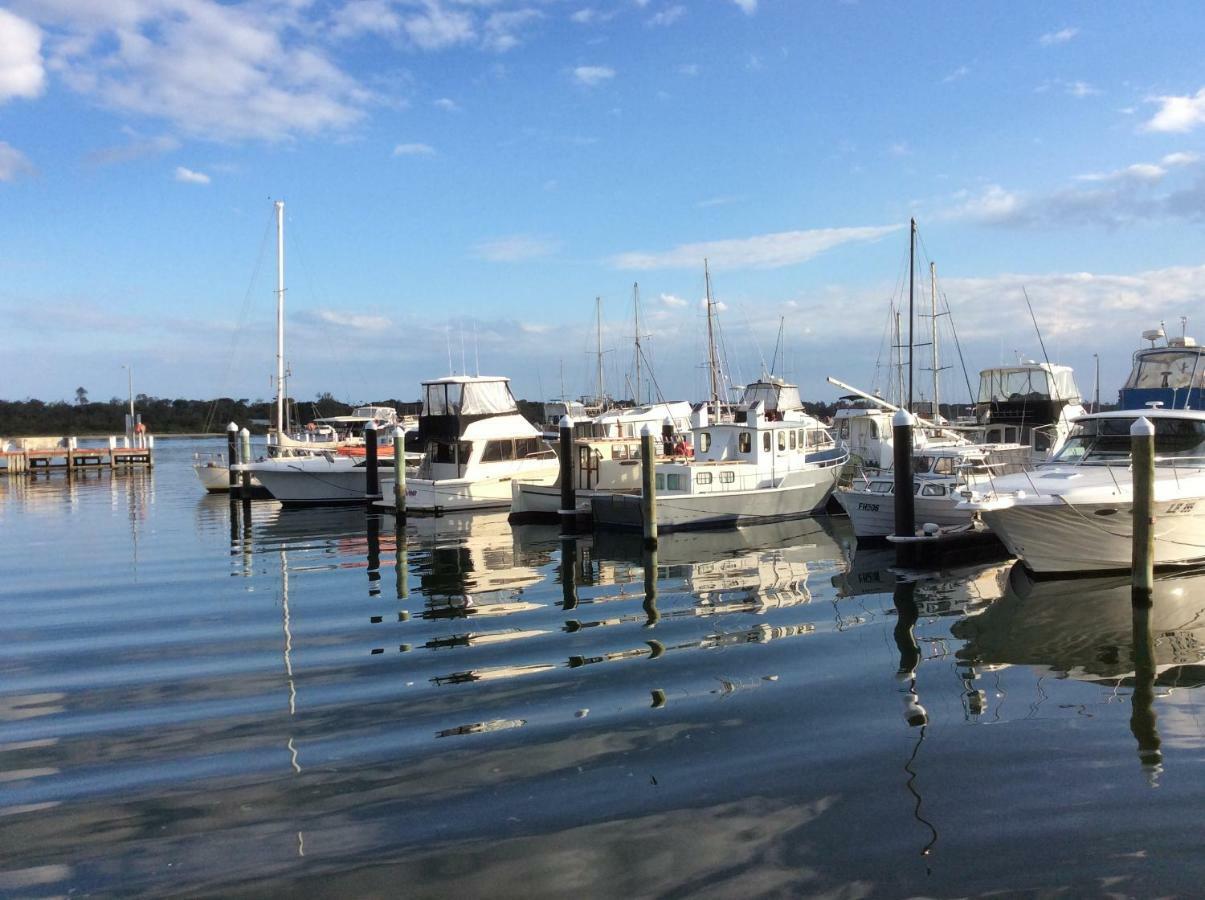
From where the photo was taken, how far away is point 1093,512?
14648mm

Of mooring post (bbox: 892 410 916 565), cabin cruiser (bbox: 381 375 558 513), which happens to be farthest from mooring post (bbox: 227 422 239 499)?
mooring post (bbox: 892 410 916 565)

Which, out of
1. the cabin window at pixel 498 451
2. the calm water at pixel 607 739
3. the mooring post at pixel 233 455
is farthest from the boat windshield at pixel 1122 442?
the mooring post at pixel 233 455

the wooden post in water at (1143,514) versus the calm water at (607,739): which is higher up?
the wooden post in water at (1143,514)

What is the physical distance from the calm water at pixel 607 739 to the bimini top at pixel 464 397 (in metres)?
15.3

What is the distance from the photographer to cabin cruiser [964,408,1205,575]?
14.6m

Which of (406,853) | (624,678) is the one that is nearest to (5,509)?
(624,678)

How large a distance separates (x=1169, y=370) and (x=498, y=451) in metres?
19.7

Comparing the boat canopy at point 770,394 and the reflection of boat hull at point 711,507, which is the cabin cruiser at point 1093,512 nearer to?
the reflection of boat hull at point 711,507

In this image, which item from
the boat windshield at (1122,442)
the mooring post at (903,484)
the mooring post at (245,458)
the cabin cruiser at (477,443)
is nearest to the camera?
the boat windshield at (1122,442)

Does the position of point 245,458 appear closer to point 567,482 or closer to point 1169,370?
point 567,482

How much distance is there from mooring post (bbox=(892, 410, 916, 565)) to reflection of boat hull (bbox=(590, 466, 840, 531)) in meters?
6.94

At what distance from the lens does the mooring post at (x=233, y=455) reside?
3648cm

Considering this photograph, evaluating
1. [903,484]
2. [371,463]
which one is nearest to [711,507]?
[903,484]

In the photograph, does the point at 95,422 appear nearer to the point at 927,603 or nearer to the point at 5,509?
the point at 5,509
